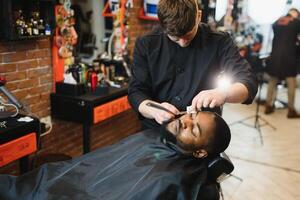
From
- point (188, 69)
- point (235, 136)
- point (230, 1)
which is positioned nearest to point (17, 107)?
point (188, 69)

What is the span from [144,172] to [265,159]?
211 cm

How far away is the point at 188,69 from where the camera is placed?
1520mm

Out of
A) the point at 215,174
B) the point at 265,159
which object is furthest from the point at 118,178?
the point at 265,159

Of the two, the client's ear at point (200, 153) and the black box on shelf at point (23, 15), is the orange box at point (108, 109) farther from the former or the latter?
the client's ear at point (200, 153)

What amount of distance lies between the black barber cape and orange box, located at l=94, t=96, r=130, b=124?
86 centimetres

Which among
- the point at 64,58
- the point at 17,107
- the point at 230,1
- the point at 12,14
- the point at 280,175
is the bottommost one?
the point at 280,175

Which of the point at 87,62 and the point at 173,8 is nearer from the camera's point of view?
the point at 173,8

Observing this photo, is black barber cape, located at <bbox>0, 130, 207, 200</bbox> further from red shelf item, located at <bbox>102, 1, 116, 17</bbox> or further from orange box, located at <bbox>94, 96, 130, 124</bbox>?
red shelf item, located at <bbox>102, 1, 116, 17</bbox>

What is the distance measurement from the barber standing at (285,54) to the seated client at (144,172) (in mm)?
3284

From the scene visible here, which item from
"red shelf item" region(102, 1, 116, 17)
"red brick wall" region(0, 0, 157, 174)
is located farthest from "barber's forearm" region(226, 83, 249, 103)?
"red shelf item" region(102, 1, 116, 17)

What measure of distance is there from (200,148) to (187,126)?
0.10 meters

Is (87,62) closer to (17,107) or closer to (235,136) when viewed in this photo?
(17,107)

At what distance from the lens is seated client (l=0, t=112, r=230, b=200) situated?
47.8 inches

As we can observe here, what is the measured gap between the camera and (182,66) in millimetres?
1523
